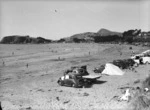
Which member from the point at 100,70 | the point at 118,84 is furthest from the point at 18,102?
the point at 100,70

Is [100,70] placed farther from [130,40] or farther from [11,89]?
[130,40]

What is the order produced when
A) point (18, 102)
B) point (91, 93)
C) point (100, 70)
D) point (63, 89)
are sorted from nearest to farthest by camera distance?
point (18, 102)
point (91, 93)
point (63, 89)
point (100, 70)

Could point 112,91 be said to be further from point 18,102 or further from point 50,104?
point 18,102

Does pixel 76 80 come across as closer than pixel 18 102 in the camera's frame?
No

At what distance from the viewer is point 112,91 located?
64.6 feet

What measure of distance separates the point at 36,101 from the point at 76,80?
18.8 feet

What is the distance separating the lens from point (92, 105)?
52.1 ft

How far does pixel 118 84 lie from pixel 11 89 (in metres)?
11.8

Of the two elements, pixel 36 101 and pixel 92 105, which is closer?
pixel 92 105

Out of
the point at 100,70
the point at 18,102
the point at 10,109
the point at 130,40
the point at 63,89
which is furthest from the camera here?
the point at 130,40

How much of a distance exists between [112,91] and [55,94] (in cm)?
545

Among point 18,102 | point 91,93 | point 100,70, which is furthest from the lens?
point 100,70

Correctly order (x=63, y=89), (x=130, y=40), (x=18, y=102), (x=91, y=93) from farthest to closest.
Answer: (x=130, y=40) < (x=63, y=89) < (x=91, y=93) < (x=18, y=102)

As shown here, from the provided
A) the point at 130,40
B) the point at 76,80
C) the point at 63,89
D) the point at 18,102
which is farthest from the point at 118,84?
the point at 130,40
